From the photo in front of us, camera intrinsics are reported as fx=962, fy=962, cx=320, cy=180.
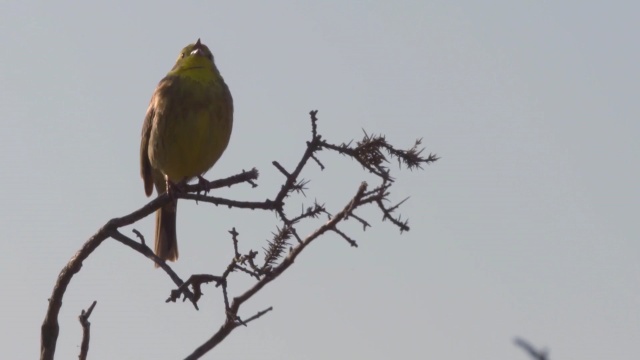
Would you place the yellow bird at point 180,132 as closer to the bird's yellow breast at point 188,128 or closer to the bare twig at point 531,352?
the bird's yellow breast at point 188,128

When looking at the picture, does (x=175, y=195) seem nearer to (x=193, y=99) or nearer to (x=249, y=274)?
(x=249, y=274)

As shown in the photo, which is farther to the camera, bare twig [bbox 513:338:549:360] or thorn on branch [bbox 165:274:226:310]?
thorn on branch [bbox 165:274:226:310]

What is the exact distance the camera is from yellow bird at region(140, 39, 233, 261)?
19.7 ft

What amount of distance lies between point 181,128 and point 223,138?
28 centimetres

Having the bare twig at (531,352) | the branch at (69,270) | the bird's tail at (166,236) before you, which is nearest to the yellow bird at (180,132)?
the bird's tail at (166,236)

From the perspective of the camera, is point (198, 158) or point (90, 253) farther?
point (198, 158)

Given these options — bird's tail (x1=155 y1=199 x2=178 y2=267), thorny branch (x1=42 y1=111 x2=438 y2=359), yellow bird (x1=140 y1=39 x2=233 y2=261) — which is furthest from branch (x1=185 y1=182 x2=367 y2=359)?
bird's tail (x1=155 y1=199 x2=178 y2=267)

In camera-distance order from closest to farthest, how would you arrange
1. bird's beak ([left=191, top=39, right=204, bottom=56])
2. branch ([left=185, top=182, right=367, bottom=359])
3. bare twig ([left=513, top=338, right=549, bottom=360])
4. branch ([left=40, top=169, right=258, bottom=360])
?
bare twig ([left=513, top=338, right=549, bottom=360])
branch ([left=185, top=182, right=367, bottom=359])
branch ([left=40, top=169, right=258, bottom=360])
bird's beak ([left=191, top=39, right=204, bottom=56])

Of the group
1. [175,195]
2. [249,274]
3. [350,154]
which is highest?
[175,195]

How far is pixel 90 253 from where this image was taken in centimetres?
355

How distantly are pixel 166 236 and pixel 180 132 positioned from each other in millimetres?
825

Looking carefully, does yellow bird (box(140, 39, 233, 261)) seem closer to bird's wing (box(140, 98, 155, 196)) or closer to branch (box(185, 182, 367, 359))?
bird's wing (box(140, 98, 155, 196))

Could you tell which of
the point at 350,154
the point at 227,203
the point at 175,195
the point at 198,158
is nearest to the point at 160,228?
the point at 198,158

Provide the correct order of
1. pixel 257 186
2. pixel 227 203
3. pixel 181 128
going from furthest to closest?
pixel 181 128
pixel 257 186
pixel 227 203
